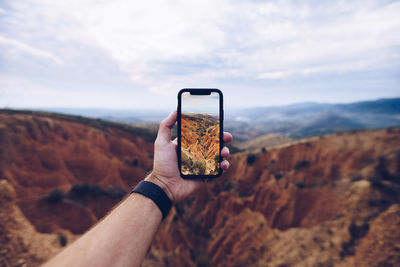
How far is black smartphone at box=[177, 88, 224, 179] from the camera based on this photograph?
10.7 feet

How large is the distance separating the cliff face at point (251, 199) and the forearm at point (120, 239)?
1129cm

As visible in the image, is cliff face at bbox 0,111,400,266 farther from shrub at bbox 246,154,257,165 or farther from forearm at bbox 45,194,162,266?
forearm at bbox 45,194,162,266

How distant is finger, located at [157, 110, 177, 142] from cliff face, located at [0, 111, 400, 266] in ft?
37.8

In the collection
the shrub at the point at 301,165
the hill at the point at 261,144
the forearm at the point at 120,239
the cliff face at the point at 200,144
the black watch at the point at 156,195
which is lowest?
the hill at the point at 261,144

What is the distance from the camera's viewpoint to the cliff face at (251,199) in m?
12.4

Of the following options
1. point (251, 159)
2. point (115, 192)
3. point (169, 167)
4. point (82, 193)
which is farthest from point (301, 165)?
point (82, 193)

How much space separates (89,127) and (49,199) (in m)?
19.3

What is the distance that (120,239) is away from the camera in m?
2.27

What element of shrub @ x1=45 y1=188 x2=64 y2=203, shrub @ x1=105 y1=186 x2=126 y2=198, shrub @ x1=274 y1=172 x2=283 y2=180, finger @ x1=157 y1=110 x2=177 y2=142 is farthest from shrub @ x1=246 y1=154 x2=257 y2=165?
finger @ x1=157 y1=110 x2=177 y2=142

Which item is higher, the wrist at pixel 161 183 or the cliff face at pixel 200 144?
the cliff face at pixel 200 144

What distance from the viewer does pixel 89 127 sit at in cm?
3183

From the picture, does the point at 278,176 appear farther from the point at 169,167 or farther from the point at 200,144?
the point at 169,167

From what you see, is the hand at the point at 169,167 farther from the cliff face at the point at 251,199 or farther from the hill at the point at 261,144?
the hill at the point at 261,144

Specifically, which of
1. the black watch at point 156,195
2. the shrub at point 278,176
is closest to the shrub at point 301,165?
the shrub at point 278,176
